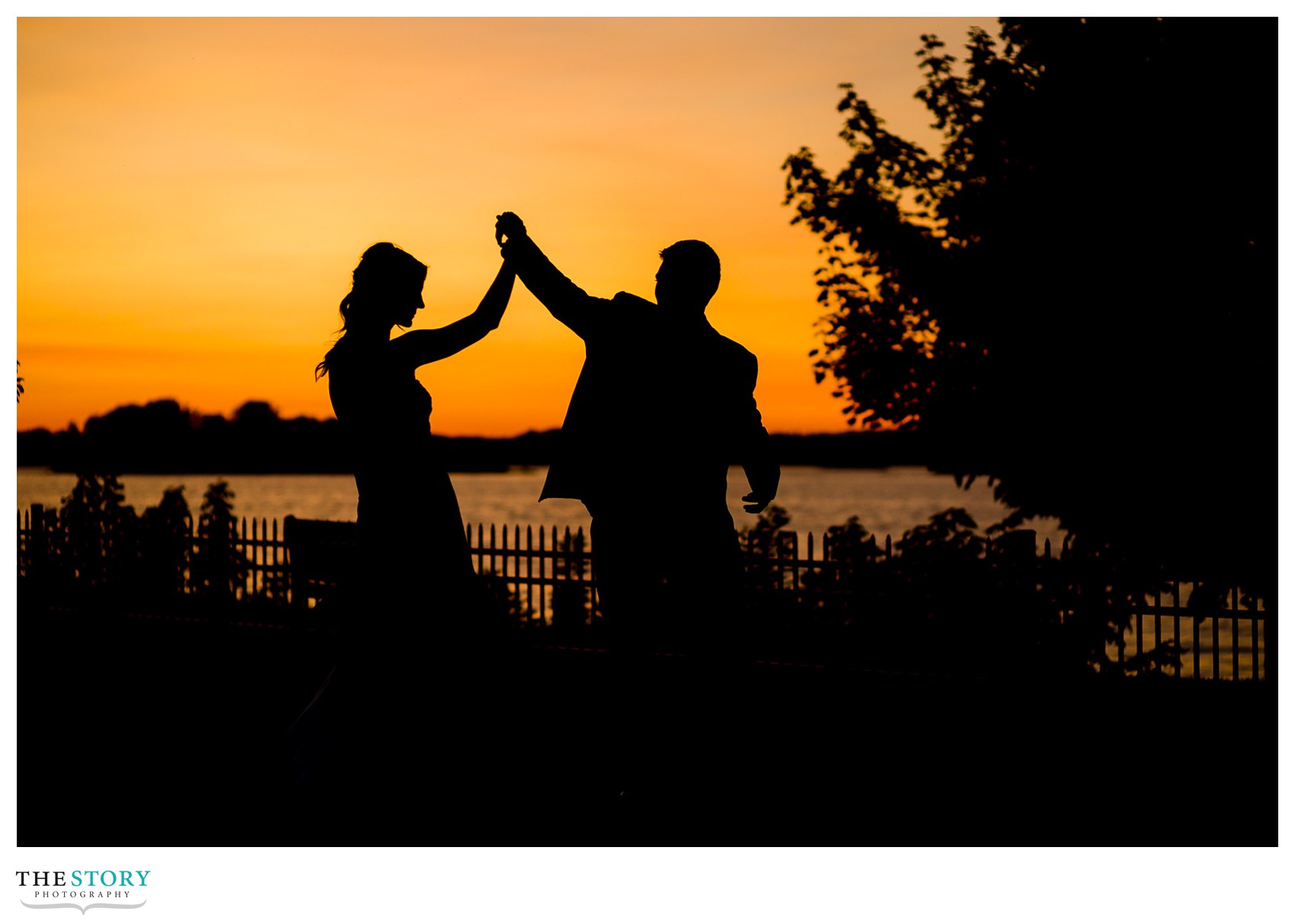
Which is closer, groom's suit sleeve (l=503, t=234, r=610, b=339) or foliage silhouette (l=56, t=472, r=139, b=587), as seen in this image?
groom's suit sleeve (l=503, t=234, r=610, b=339)

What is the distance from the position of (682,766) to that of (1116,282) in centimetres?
560

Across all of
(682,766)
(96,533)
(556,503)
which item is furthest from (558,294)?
(556,503)

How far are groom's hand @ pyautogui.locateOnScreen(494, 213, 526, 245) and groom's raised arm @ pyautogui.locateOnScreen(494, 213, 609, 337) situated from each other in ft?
0.09

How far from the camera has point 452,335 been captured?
197 inches

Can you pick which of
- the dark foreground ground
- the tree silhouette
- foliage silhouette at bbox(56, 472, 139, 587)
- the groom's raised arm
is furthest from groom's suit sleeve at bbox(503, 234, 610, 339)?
foliage silhouette at bbox(56, 472, 139, 587)

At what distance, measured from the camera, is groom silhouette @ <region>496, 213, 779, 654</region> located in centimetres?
496

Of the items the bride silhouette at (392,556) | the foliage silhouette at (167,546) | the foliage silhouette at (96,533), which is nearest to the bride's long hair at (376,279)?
the bride silhouette at (392,556)

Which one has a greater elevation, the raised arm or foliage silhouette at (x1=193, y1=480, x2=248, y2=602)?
the raised arm

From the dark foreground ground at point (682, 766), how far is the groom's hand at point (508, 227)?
1.79 metres

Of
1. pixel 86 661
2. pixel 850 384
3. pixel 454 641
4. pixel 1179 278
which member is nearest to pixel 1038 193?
pixel 1179 278

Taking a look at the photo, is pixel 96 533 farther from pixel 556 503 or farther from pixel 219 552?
pixel 556 503

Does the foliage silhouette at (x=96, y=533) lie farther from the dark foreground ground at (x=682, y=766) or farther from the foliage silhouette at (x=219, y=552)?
the dark foreground ground at (x=682, y=766)

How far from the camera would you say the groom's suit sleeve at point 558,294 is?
5039 millimetres

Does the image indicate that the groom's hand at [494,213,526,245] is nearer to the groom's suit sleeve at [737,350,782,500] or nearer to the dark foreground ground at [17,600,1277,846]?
→ the groom's suit sleeve at [737,350,782,500]
